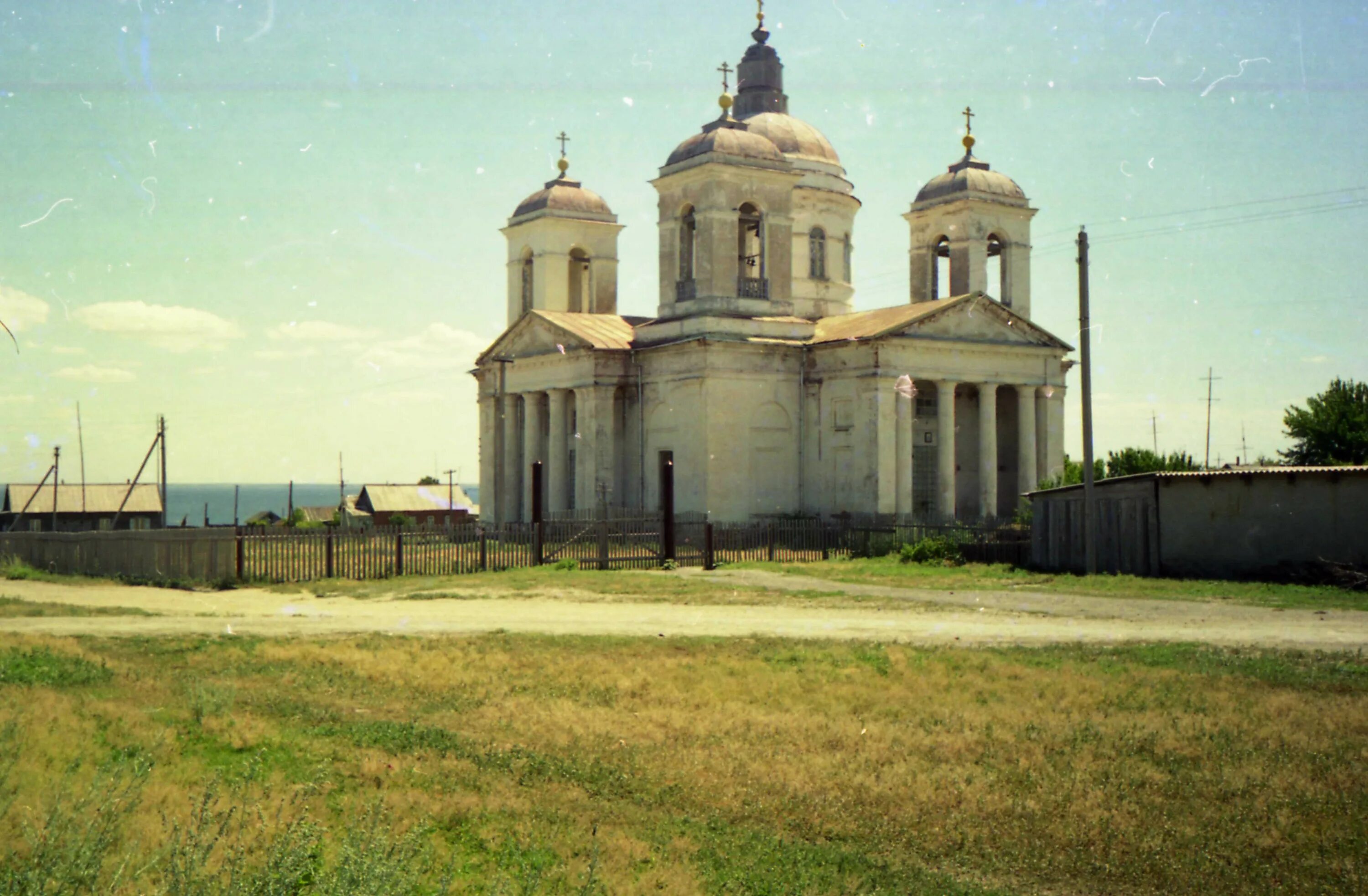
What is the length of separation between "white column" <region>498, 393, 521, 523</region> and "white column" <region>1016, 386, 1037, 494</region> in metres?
18.8

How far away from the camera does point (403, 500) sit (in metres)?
82.8

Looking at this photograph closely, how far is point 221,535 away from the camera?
29953mm

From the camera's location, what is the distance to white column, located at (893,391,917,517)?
135 ft

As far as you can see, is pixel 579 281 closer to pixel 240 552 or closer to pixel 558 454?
pixel 558 454

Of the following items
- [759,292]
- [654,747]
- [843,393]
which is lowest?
[654,747]

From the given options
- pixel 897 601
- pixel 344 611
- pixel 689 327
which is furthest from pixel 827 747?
pixel 689 327

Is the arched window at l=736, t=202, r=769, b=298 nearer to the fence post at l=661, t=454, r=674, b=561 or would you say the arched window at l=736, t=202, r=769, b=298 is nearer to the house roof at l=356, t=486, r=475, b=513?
the fence post at l=661, t=454, r=674, b=561

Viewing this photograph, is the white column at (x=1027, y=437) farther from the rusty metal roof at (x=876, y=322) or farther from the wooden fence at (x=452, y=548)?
the wooden fence at (x=452, y=548)

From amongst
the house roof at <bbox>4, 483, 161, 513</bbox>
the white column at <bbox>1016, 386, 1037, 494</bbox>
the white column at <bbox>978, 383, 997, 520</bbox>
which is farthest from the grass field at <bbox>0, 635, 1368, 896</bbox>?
the house roof at <bbox>4, 483, 161, 513</bbox>

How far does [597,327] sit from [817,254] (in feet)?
30.3

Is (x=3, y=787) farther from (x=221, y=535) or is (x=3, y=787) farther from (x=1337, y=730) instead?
(x=221, y=535)

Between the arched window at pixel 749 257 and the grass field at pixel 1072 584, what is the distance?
12375 mm

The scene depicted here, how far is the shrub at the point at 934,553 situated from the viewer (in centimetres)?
3200

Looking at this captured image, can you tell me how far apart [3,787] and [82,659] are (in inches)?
322
